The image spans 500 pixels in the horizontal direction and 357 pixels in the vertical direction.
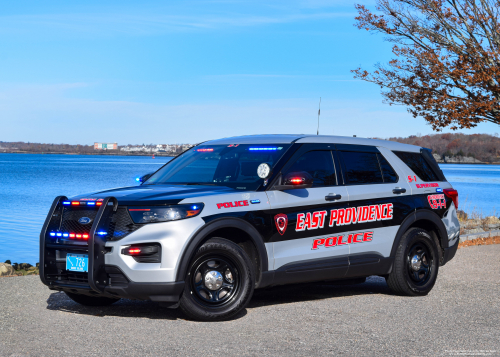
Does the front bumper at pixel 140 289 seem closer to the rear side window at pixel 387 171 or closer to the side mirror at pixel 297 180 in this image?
the side mirror at pixel 297 180

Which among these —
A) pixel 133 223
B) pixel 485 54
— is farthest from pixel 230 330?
pixel 485 54

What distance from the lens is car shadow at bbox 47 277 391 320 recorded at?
7.08 metres

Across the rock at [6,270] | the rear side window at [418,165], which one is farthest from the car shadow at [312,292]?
the rock at [6,270]

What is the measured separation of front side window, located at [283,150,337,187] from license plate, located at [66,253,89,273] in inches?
94.5

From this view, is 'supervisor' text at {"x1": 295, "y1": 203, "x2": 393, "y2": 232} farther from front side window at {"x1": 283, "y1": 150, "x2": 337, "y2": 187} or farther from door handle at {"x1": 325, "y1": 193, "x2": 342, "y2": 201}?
front side window at {"x1": 283, "y1": 150, "x2": 337, "y2": 187}

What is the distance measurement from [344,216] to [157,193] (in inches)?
86.7

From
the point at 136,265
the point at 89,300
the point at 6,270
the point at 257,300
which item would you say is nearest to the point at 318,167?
the point at 257,300

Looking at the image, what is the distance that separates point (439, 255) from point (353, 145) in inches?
81.1

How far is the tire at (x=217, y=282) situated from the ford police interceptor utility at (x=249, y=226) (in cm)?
1

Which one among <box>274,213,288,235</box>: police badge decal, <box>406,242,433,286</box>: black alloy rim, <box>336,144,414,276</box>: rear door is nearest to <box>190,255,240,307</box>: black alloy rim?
<box>274,213,288,235</box>: police badge decal

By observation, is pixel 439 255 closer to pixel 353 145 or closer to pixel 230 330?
pixel 353 145

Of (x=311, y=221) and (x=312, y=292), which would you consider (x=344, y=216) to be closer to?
(x=311, y=221)

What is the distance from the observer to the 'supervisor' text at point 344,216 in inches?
281

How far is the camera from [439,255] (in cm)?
886
